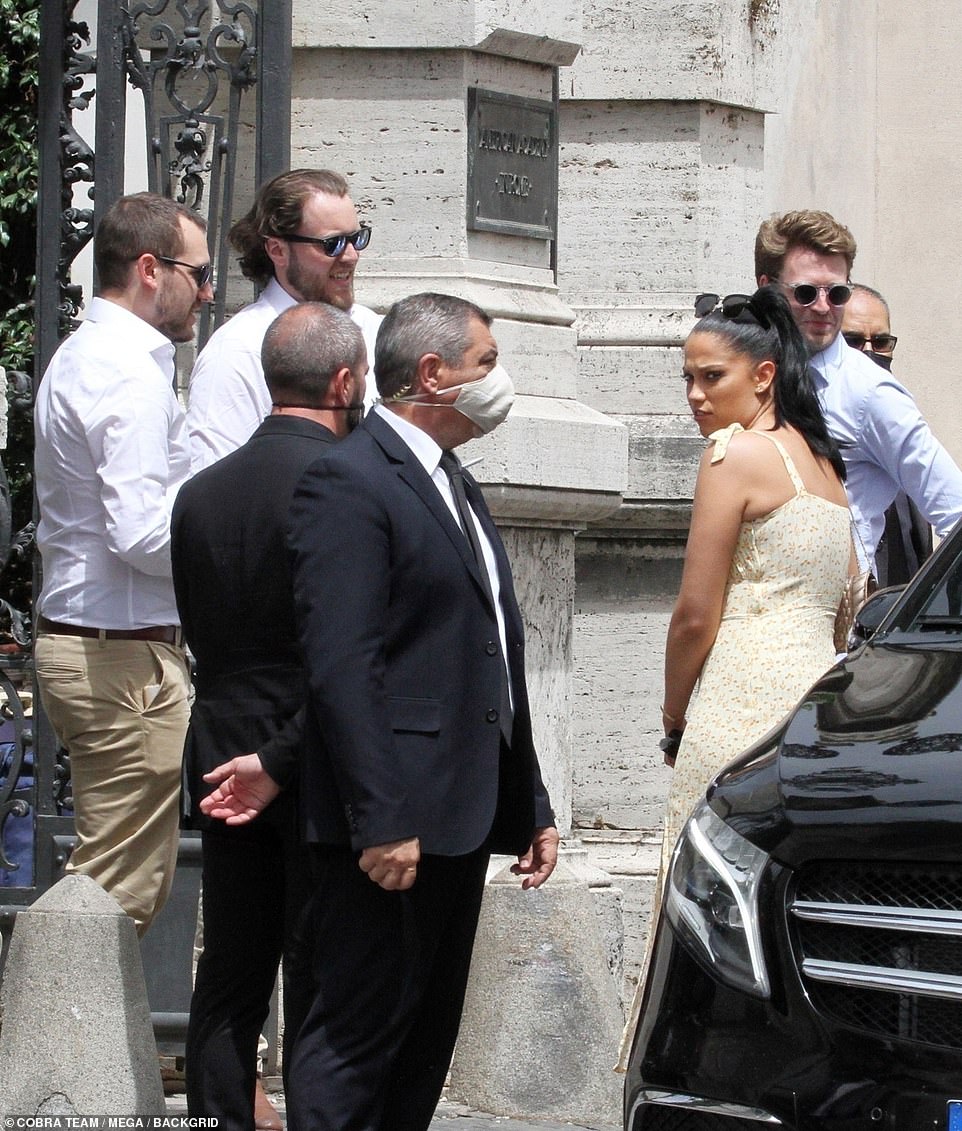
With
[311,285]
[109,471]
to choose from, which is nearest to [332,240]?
[311,285]

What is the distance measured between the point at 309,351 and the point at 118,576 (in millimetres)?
1113

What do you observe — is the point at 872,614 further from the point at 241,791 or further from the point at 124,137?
the point at 124,137

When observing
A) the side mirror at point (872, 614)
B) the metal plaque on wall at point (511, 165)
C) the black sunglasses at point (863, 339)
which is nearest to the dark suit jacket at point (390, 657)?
the side mirror at point (872, 614)

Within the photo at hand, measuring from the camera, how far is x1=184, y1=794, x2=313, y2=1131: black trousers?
15.7 ft

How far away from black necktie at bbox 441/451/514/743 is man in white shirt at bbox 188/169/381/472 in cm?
100

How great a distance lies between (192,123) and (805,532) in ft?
7.78

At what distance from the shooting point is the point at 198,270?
5781 mm

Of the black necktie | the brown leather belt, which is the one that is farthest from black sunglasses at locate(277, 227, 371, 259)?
the black necktie

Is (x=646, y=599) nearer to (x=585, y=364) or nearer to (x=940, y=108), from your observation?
(x=585, y=364)

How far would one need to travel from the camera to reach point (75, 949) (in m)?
4.89

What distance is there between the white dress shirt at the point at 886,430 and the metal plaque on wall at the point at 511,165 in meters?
1.21

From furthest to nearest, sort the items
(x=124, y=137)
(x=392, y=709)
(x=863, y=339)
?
(x=863, y=339), (x=124, y=137), (x=392, y=709)

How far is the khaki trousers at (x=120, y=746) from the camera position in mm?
5559

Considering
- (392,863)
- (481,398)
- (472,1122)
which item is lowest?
(472,1122)
